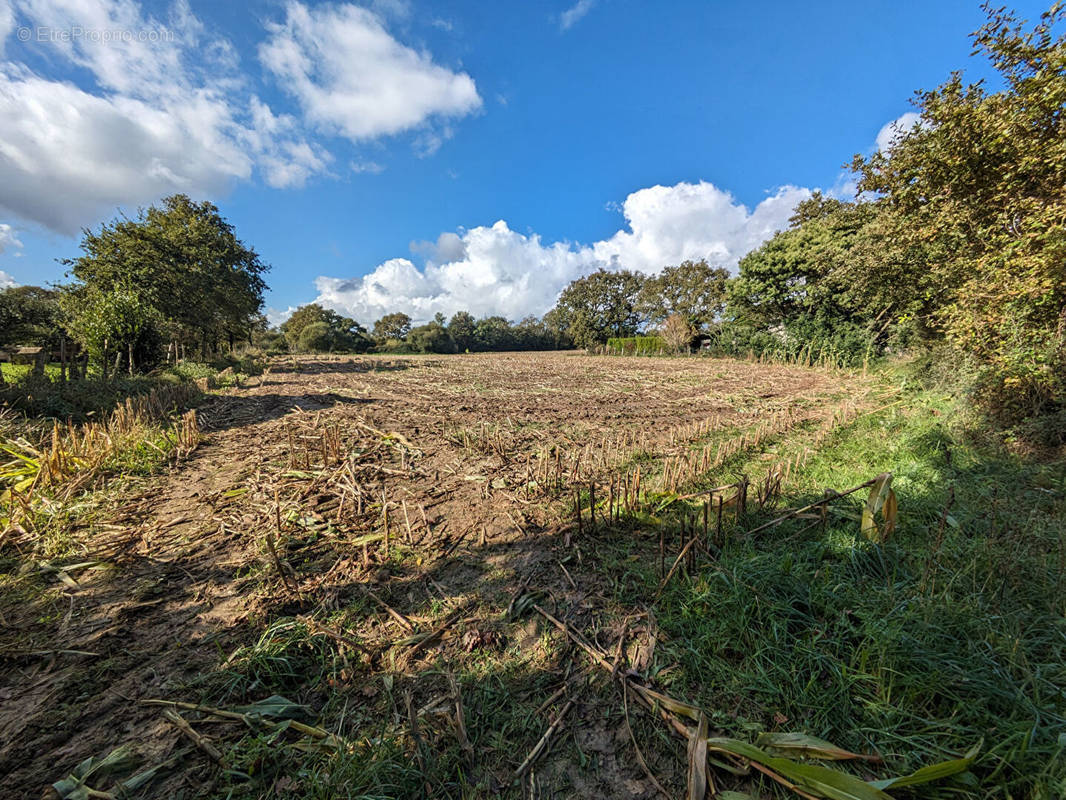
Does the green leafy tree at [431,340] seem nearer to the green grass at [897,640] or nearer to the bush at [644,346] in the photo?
the bush at [644,346]

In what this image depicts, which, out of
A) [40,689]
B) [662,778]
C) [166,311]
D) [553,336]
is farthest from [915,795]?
[553,336]

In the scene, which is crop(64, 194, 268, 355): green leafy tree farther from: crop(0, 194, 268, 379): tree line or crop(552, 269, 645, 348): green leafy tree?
crop(552, 269, 645, 348): green leafy tree

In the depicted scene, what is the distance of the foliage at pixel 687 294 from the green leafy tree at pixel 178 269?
125 feet

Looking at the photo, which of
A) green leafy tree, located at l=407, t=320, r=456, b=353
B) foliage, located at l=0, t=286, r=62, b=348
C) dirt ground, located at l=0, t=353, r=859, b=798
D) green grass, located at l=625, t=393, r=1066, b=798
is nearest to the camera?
green grass, located at l=625, t=393, r=1066, b=798

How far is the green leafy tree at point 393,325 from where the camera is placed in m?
72.4

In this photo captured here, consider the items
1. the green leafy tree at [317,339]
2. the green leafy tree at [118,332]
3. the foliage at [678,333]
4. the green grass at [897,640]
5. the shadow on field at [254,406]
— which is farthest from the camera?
the green leafy tree at [317,339]

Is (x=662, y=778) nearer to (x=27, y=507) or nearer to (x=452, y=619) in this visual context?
(x=452, y=619)

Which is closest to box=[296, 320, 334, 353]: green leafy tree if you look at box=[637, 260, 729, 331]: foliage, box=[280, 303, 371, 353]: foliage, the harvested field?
box=[280, 303, 371, 353]: foliage

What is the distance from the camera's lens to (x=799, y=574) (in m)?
2.90

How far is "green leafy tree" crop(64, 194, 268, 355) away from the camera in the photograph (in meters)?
18.7

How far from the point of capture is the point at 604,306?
172 feet

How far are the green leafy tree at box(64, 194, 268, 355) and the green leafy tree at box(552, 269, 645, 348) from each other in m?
37.6

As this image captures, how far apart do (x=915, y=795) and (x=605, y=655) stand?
147 centimetres

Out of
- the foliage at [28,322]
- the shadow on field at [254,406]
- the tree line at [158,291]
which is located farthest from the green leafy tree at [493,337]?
the shadow on field at [254,406]
